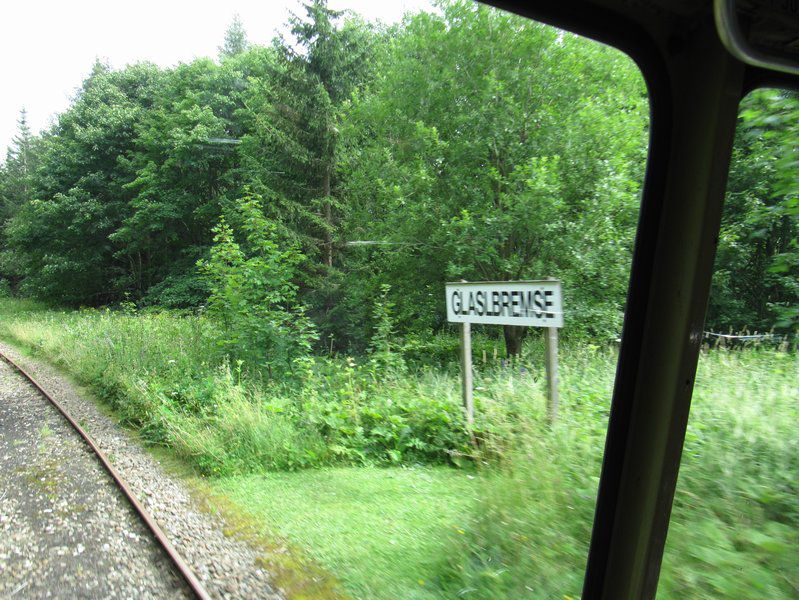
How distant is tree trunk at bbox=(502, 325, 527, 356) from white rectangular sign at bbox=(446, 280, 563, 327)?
16.5 ft

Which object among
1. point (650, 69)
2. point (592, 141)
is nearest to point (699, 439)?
point (650, 69)

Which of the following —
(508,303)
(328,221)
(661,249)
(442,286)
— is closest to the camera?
(661,249)

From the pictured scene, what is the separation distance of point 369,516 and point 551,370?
216 centimetres

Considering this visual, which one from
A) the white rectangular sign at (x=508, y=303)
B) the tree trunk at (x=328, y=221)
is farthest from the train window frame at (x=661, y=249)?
the tree trunk at (x=328, y=221)

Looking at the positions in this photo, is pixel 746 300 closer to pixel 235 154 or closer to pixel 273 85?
pixel 273 85

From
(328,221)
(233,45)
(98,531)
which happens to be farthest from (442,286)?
(233,45)

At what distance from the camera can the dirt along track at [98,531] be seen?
4.07 metres

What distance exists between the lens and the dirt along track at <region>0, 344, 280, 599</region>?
4.07 meters

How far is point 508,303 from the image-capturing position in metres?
5.18

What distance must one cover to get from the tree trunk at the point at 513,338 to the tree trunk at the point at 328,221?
28.7 feet

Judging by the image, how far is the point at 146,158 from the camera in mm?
30438

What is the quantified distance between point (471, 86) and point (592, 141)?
3.04 metres

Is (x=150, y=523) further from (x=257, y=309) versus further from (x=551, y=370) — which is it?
(x=257, y=309)

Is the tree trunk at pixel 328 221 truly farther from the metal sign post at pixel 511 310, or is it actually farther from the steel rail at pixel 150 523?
the metal sign post at pixel 511 310
